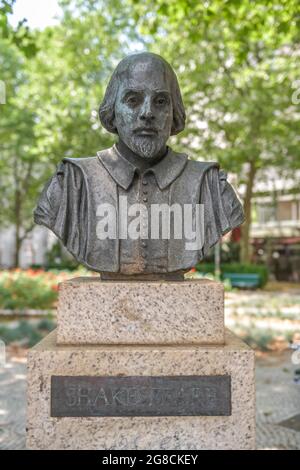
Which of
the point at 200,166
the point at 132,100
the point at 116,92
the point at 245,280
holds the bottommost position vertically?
the point at 245,280

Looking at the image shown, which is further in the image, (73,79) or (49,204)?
(73,79)

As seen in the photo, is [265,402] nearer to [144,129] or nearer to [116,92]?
[144,129]

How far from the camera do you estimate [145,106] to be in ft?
11.0

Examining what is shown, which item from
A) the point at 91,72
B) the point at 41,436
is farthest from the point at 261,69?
the point at 41,436

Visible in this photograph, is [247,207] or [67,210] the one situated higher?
[247,207]

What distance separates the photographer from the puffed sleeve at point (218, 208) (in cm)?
355

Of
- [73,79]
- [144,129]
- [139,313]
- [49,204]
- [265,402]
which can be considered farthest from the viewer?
[73,79]

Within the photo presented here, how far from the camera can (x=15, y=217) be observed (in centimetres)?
3186

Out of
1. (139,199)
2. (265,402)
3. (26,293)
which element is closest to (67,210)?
(139,199)

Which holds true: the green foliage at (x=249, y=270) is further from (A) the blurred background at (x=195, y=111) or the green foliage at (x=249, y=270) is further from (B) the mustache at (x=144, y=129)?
(B) the mustache at (x=144, y=129)

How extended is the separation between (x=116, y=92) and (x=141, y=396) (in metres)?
2.16

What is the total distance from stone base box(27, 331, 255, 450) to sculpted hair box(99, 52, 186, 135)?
1.74 metres

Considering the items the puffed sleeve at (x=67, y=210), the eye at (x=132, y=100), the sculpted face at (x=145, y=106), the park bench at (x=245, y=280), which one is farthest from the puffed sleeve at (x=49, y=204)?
the park bench at (x=245, y=280)
